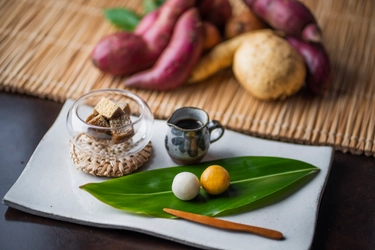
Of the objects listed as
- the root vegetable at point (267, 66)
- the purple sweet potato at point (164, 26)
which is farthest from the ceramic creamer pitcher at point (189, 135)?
the purple sweet potato at point (164, 26)

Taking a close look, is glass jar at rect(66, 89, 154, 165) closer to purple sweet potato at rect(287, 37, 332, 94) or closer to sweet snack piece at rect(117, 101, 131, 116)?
sweet snack piece at rect(117, 101, 131, 116)

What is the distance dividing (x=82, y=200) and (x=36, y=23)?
0.83 metres

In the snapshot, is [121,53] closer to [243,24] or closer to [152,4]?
[152,4]

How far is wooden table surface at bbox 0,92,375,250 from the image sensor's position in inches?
39.4

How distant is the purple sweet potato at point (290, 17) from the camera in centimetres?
143

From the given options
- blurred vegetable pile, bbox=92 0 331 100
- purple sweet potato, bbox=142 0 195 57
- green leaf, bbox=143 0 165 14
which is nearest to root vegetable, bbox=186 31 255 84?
blurred vegetable pile, bbox=92 0 331 100

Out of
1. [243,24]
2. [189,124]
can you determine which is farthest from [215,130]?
[243,24]

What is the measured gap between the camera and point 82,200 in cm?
106

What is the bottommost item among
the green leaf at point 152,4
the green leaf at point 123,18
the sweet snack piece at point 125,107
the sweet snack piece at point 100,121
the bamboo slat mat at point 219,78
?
the bamboo slat mat at point 219,78

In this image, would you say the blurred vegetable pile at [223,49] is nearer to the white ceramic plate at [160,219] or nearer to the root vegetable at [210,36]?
the root vegetable at [210,36]

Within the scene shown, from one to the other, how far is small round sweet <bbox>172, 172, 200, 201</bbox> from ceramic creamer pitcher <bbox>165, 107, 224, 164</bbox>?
82 mm

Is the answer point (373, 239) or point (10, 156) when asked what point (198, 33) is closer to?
point (10, 156)

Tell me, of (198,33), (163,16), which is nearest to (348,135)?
(198,33)

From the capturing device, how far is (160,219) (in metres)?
1.02
